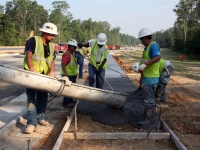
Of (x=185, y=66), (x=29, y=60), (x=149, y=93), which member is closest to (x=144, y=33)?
(x=149, y=93)

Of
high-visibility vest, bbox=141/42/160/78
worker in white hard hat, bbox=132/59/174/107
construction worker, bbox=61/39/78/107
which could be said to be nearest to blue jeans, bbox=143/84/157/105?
high-visibility vest, bbox=141/42/160/78

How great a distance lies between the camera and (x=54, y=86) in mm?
4824

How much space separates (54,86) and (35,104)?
736 mm

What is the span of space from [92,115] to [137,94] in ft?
3.74

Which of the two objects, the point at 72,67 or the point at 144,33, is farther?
the point at 72,67

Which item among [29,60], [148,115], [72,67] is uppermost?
[29,60]

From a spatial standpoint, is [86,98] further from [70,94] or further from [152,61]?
[152,61]

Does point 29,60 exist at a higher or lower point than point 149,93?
higher

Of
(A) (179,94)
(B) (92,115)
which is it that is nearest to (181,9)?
(A) (179,94)

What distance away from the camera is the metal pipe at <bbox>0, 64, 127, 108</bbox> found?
4.45 meters

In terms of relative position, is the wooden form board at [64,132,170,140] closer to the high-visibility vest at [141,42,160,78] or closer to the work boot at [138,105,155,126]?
the work boot at [138,105,155,126]

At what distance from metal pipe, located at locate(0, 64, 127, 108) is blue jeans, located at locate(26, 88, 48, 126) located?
0.46 meters

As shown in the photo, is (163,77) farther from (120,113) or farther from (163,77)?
(120,113)

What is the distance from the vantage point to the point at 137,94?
20.3 ft
